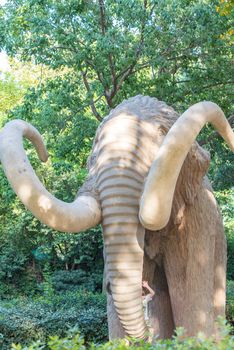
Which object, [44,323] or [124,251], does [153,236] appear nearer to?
[124,251]

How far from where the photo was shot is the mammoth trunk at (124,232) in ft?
10.5

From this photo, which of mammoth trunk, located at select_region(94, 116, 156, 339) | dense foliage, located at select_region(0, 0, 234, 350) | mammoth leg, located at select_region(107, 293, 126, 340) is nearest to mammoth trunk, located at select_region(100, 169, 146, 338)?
mammoth trunk, located at select_region(94, 116, 156, 339)

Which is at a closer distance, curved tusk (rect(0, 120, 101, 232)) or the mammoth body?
curved tusk (rect(0, 120, 101, 232))

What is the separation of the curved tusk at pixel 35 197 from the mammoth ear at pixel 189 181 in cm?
71

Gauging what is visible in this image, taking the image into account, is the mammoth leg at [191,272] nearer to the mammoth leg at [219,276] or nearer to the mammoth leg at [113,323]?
the mammoth leg at [219,276]

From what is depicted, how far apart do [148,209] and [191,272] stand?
3.59ft

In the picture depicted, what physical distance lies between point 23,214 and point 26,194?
1112 centimetres

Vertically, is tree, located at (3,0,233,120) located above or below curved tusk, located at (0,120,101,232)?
above

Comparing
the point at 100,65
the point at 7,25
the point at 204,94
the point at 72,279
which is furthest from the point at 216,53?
the point at 72,279

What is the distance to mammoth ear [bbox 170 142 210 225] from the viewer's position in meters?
3.75

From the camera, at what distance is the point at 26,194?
2910 mm

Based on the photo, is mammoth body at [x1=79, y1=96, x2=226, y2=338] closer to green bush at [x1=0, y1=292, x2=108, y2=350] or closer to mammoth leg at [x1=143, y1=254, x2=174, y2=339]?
mammoth leg at [x1=143, y1=254, x2=174, y2=339]

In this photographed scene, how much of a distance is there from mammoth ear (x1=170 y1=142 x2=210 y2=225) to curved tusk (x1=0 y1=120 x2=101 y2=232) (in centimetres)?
71

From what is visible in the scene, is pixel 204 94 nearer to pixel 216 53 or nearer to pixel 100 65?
pixel 216 53
